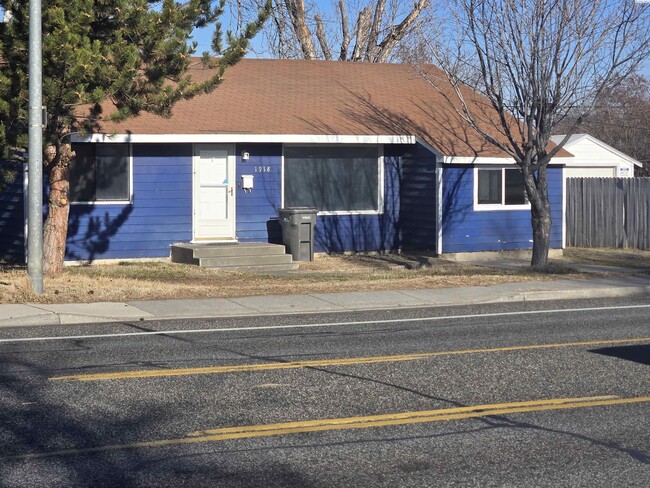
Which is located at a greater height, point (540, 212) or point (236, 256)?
point (540, 212)

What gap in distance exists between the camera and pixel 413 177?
78.9 ft

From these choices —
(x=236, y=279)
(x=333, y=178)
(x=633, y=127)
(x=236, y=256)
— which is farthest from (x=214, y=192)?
(x=633, y=127)

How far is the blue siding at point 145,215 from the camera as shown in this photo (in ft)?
68.7

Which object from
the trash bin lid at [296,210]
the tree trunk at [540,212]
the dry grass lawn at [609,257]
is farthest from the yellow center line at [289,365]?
the dry grass lawn at [609,257]

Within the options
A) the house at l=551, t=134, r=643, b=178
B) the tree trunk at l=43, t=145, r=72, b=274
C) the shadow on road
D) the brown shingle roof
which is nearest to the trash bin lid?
the brown shingle roof

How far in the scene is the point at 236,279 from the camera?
18.8 meters

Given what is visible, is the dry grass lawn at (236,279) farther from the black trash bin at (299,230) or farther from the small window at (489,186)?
the small window at (489,186)

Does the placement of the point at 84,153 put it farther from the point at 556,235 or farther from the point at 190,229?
the point at 556,235

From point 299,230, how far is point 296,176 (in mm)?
1741

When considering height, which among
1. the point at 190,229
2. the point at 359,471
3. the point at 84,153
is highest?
the point at 84,153

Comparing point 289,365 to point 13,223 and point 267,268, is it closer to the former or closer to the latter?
point 267,268

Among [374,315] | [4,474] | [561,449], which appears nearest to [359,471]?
[561,449]

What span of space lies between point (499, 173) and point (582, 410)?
53.4 ft

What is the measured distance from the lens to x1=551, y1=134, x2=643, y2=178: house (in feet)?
111
